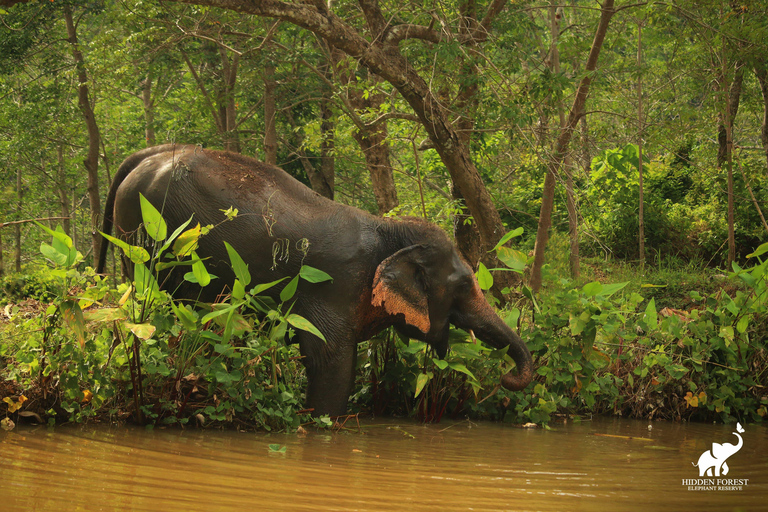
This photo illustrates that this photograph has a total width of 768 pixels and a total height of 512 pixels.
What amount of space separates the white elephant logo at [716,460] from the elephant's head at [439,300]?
115 centimetres

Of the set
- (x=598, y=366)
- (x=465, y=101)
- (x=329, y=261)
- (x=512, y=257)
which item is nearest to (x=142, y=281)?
(x=329, y=261)

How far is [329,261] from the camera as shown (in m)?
4.51

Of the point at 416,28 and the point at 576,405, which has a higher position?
the point at 416,28

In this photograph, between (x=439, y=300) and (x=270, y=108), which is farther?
(x=270, y=108)

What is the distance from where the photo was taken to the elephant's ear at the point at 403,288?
438 cm

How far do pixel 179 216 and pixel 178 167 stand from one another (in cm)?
31

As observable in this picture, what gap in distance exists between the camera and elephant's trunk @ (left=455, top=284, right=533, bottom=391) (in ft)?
14.8

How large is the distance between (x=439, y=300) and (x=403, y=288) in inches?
12.1

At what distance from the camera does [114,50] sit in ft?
35.7

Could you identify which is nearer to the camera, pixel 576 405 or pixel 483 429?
pixel 483 429

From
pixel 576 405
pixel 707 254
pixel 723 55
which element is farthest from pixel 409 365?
pixel 707 254

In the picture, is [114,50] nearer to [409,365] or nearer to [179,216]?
A: [179,216]

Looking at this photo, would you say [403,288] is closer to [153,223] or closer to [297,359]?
[297,359]

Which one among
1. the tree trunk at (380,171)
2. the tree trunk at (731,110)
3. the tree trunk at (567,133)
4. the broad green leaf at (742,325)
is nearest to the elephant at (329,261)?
the broad green leaf at (742,325)
